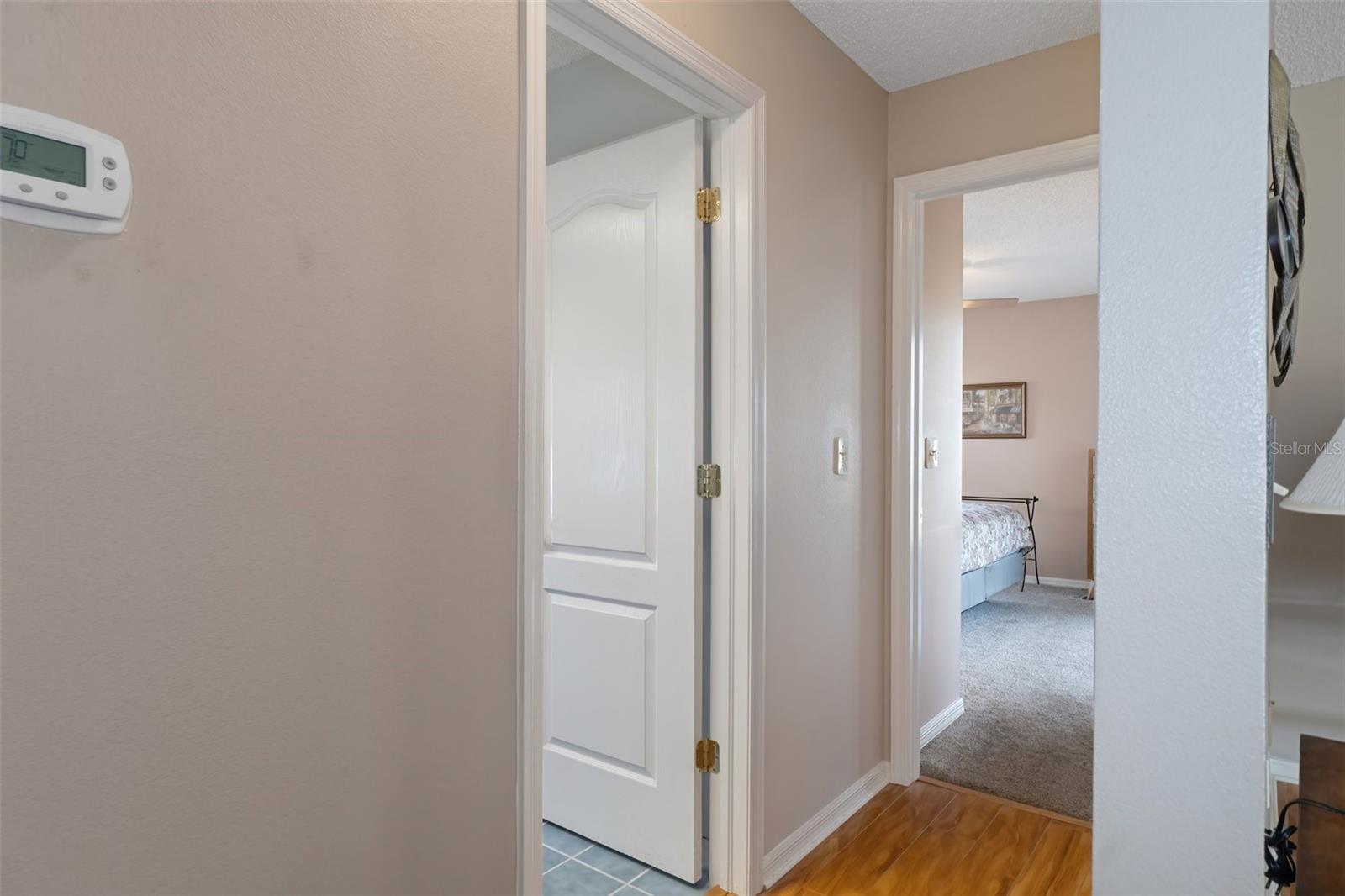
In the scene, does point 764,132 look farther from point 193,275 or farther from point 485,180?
point 193,275

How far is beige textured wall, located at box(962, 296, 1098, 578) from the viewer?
682cm

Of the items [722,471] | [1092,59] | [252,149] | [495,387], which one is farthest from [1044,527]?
[252,149]

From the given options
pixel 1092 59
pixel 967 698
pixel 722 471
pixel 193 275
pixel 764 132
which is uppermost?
pixel 1092 59

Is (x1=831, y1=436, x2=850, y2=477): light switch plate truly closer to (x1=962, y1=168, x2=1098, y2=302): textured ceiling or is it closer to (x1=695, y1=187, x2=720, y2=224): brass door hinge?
(x1=695, y1=187, x2=720, y2=224): brass door hinge

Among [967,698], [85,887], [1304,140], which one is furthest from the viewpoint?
[967,698]

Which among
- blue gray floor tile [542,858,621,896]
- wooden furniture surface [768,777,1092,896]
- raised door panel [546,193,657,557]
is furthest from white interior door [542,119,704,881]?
wooden furniture surface [768,777,1092,896]

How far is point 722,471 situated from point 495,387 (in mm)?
908

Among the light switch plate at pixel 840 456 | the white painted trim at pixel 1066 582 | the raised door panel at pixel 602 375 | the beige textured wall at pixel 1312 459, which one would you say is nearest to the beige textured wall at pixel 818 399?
the light switch plate at pixel 840 456

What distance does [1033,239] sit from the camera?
4.97m

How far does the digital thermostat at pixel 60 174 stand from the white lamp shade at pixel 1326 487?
5.61 ft

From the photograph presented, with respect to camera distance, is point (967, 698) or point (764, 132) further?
→ point (967, 698)

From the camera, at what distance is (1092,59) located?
238cm

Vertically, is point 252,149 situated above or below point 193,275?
above

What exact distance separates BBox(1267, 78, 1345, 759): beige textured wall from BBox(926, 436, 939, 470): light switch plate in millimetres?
1091
